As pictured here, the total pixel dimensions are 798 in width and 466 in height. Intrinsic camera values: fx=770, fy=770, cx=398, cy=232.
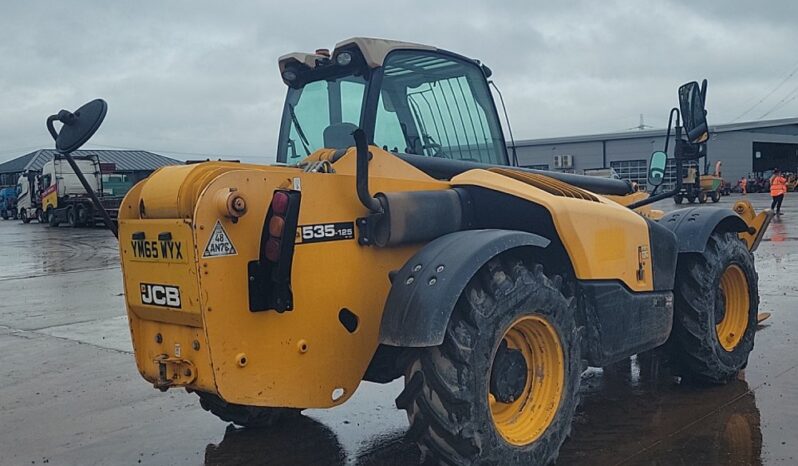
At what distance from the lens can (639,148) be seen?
51.4 meters

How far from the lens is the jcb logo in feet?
11.4

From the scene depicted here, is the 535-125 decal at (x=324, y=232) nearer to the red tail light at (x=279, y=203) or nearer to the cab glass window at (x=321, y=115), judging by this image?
the red tail light at (x=279, y=203)

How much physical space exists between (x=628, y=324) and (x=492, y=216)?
1059 mm

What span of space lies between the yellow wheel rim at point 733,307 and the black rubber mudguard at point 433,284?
106 inches

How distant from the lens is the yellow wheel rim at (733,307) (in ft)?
18.9

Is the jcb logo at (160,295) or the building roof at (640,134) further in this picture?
the building roof at (640,134)

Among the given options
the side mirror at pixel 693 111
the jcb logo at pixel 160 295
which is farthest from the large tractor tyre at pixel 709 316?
the jcb logo at pixel 160 295

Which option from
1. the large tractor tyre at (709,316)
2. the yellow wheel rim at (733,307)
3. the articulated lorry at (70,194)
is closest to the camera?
the large tractor tyre at (709,316)

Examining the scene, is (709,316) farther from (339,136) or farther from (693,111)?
(339,136)

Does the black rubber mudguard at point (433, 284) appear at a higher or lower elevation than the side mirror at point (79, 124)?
lower

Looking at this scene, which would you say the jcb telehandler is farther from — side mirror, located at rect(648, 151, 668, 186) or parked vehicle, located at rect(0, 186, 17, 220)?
parked vehicle, located at rect(0, 186, 17, 220)

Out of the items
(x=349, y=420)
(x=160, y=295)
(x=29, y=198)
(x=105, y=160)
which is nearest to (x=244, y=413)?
(x=349, y=420)

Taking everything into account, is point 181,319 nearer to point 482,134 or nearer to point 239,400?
point 239,400

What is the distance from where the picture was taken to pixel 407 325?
11.4ft
